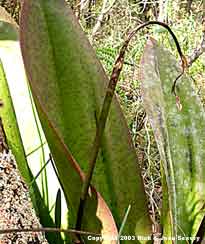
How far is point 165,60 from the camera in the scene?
0.62 metres

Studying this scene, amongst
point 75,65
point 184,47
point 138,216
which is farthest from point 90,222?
point 184,47

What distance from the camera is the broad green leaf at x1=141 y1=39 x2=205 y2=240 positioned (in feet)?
1.73

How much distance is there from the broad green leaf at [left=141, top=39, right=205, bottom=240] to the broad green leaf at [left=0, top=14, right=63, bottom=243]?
0.14m

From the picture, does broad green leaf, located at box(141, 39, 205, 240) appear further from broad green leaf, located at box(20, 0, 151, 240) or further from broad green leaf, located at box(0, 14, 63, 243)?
broad green leaf, located at box(0, 14, 63, 243)

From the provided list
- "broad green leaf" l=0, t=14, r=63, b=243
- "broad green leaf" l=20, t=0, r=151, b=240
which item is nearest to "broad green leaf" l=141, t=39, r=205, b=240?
"broad green leaf" l=20, t=0, r=151, b=240

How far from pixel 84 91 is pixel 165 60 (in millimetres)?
133

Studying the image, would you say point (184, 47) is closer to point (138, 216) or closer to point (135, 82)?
point (135, 82)

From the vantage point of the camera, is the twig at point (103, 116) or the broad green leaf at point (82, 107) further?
the broad green leaf at point (82, 107)

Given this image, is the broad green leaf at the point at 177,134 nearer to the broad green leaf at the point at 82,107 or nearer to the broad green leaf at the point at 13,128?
the broad green leaf at the point at 82,107

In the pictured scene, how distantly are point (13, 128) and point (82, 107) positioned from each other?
0.09 m

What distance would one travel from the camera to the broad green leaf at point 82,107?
52 centimetres

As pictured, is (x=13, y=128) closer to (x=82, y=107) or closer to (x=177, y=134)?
(x=82, y=107)

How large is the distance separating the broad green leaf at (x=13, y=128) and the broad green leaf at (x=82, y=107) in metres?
0.07

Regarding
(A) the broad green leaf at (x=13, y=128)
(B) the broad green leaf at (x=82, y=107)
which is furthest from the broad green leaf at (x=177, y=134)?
(A) the broad green leaf at (x=13, y=128)
